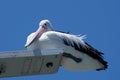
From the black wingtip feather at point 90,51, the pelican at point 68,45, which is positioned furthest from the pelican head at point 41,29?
the black wingtip feather at point 90,51

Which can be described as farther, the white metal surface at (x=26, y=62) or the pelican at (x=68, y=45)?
the pelican at (x=68, y=45)

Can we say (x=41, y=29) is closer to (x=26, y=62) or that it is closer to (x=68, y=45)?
(x=68, y=45)

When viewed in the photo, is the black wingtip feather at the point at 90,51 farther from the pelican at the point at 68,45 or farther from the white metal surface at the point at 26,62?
the white metal surface at the point at 26,62

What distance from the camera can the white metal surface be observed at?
496 cm

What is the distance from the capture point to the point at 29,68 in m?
5.09

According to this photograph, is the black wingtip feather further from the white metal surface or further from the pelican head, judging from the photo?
the white metal surface

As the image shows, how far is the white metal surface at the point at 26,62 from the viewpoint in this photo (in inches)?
195

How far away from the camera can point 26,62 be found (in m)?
4.98

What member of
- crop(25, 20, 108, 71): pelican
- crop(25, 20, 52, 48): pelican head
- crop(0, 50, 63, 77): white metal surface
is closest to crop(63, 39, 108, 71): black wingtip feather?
crop(25, 20, 108, 71): pelican

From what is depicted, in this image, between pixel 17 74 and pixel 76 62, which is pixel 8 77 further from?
pixel 76 62

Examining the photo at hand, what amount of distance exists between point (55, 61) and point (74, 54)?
4256 millimetres

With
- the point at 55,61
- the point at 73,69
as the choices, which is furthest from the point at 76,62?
the point at 55,61

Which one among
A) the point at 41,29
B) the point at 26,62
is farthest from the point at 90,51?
the point at 26,62

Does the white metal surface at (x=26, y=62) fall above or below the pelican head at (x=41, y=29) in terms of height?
below
